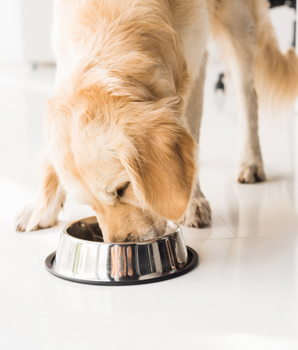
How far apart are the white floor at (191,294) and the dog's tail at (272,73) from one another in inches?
32.2

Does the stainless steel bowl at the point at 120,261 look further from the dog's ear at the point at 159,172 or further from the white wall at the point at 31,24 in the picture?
the white wall at the point at 31,24

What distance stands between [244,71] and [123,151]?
5.38ft

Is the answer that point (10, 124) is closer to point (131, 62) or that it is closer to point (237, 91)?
point (237, 91)

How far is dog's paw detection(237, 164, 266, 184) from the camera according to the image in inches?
99.7

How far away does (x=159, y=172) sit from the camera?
4.32ft

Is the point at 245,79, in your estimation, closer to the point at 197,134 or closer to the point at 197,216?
the point at 197,134

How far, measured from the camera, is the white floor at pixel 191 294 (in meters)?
1.10

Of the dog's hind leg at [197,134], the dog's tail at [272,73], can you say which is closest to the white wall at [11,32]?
the dog's tail at [272,73]

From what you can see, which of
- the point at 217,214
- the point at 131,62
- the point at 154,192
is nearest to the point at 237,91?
the point at 217,214

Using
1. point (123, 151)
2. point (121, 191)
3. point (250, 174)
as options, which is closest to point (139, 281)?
point (121, 191)

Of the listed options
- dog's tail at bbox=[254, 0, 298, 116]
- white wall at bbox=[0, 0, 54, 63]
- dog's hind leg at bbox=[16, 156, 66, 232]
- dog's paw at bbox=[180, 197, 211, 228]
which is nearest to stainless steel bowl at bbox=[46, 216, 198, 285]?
dog's hind leg at bbox=[16, 156, 66, 232]

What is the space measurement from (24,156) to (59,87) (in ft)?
5.98

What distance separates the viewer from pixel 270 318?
1.17 m

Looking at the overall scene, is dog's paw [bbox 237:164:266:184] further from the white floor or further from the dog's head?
the dog's head
